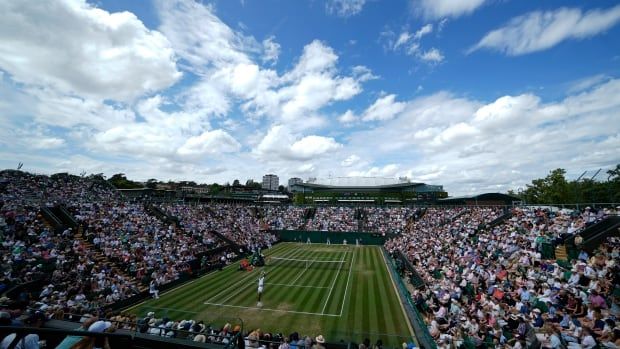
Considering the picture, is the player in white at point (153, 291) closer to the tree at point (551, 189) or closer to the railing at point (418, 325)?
the railing at point (418, 325)

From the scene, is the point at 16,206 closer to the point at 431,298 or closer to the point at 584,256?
the point at 431,298

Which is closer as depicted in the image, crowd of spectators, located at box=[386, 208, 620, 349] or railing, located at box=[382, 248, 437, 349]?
crowd of spectators, located at box=[386, 208, 620, 349]

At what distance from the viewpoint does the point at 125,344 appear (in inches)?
271

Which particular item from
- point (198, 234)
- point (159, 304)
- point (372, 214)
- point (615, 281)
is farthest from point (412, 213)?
point (159, 304)

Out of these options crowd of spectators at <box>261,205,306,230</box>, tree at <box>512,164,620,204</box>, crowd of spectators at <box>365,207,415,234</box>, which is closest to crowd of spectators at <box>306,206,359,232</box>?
crowd of spectators at <box>261,205,306,230</box>

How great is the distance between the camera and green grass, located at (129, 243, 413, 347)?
48.1 feet

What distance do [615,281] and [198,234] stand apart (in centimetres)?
3191

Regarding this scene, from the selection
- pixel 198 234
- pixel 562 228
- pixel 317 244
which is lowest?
pixel 317 244

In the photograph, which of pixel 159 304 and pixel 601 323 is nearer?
pixel 601 323

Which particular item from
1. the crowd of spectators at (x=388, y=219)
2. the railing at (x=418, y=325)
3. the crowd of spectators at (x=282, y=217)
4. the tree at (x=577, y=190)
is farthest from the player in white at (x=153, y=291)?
the tree at (x=577, y=190)

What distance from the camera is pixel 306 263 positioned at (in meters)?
30.0

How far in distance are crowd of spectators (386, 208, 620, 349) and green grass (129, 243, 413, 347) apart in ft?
8.22

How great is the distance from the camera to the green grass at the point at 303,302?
14.7 m

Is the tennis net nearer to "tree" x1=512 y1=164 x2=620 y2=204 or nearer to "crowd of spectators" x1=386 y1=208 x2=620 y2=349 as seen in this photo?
"crowd of spectators" x1=386 y1=208 x2=620 y2=349
